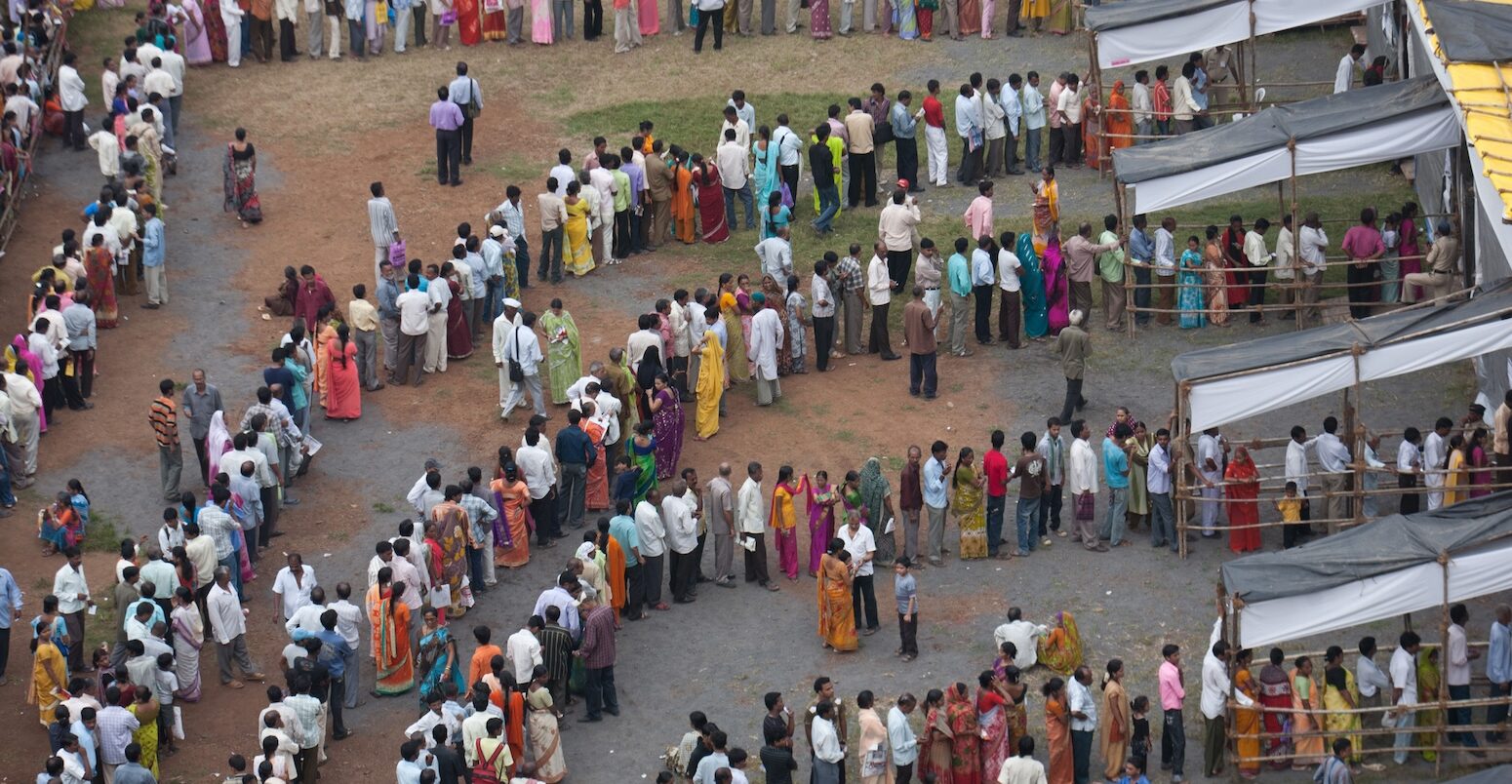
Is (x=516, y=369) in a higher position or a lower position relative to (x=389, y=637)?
higher

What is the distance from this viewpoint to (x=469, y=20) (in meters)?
34.5

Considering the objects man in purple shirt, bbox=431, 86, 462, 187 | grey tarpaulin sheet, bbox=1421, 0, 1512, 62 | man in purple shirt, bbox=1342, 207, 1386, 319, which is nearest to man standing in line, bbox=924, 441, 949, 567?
man in purple shirt, bbox=1342, 207, 1386, 319

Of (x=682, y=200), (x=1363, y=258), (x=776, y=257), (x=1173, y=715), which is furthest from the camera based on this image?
(x=682, y=200)

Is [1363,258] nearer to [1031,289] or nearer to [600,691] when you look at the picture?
[1031,289]

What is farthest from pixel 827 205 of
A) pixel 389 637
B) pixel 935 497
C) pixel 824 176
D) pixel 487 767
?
pixel 487 767

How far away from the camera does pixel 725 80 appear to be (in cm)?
3341

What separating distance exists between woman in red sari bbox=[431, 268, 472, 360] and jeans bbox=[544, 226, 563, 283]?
1.81 metres

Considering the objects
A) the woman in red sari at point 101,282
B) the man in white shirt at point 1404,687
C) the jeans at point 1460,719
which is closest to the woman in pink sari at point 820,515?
the man in white shirt at point 1404,687

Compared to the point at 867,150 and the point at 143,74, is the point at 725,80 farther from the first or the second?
the point at 143,74

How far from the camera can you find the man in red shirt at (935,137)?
2941 cm

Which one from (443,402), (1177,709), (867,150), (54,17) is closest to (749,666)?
(1177,709)

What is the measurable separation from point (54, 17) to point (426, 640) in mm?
16865

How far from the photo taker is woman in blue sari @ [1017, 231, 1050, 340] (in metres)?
26.0

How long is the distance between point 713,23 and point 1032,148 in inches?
257
